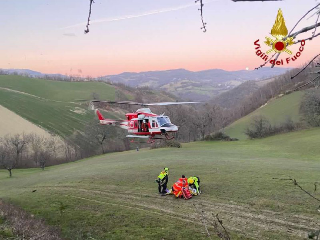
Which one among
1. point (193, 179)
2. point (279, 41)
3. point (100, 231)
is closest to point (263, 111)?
point (193, 179)

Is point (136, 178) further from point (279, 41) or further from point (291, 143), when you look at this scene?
point (291, 143)

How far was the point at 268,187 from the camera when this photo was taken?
17.9m

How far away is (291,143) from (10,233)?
135ft

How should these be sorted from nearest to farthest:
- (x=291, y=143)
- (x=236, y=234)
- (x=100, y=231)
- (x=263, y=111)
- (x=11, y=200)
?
(x=236, y=234)
(x=100, y=231)
(x=11, y=200)
(x=291, y=143)
(x=263, y=111)

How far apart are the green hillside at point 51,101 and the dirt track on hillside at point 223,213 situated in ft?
209

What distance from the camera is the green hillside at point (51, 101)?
83688mm

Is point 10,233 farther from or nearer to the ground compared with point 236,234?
farther from the ground

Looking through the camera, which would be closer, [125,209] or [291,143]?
[125,209]

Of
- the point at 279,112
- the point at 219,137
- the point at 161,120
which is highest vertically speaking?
the point at 279,112

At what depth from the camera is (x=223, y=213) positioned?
47.5ft

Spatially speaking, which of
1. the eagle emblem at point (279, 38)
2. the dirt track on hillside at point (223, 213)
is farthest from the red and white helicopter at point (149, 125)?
the eagle emblem at point (279, 38)

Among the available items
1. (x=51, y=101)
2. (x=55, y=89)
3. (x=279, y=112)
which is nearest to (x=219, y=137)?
(x=279, y=112)

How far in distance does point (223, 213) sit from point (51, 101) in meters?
103

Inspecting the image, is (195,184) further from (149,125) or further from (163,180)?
(149,125)
